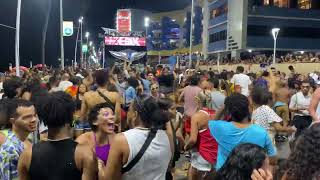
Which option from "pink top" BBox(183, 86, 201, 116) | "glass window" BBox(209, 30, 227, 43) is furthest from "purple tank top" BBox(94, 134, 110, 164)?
"glass window" BBox(209, 30, 227, 43)

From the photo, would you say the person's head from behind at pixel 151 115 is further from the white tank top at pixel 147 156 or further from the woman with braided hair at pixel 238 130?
the woman with braided hair at pixel 238 130

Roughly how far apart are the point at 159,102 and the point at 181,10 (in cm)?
12359

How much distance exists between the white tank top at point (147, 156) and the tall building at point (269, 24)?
5374cm

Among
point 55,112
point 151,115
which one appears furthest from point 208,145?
point 55,112

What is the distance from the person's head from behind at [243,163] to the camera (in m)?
2.97

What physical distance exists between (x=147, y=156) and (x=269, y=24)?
5735 cm

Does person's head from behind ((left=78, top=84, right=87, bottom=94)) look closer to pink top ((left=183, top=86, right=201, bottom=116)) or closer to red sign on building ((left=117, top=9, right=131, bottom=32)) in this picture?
pink top ((left=183, top=86, right=201, bottom=116))

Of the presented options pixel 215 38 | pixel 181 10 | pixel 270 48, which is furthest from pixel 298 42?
pixel 181 10

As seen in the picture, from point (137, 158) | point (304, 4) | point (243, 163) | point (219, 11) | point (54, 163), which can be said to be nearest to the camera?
point (243, 163)

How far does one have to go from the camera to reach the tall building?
5722 cm

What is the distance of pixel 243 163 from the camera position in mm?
2988

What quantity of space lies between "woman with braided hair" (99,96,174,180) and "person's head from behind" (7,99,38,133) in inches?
29.9

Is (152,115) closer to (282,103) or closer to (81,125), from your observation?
(81,125)

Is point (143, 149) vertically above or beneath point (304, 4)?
beneath
